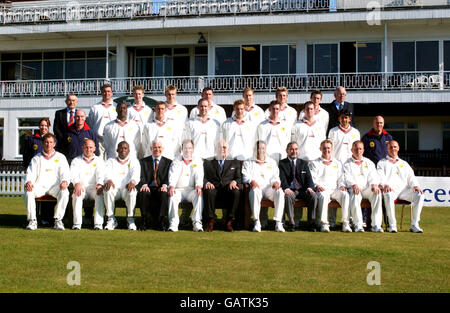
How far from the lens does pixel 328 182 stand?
11133mm

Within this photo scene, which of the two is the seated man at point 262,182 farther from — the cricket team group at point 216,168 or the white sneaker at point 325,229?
the white sneaker at point 325,229

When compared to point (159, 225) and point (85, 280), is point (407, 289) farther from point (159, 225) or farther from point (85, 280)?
point (159, 225)

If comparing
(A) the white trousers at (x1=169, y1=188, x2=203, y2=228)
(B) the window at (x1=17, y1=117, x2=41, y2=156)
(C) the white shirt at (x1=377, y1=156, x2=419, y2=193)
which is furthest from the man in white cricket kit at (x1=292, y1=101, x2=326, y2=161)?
(B) the window at (x1=17, y1=117, x2=41, y2=156)

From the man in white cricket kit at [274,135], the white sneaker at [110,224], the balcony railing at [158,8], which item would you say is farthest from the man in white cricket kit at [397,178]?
the balcony railing at [158,8]

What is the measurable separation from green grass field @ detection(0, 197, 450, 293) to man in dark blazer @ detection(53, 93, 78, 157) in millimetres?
1880

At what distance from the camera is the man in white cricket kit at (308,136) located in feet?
38.6

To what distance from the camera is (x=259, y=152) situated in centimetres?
1108

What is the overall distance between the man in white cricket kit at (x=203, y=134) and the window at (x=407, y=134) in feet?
62.2

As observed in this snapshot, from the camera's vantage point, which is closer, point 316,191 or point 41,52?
point 316,191

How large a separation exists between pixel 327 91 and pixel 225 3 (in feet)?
22.9

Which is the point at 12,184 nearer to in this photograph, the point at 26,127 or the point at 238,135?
the point at 26,127

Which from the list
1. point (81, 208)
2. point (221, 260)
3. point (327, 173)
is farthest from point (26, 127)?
point (221, 260)

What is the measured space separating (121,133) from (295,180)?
3.57m

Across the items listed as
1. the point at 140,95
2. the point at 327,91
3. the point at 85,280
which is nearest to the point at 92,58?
the point at 327,91
